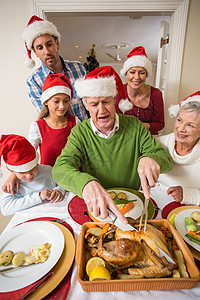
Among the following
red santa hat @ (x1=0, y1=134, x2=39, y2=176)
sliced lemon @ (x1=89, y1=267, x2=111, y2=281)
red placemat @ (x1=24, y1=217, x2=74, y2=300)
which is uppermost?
red santa hat @ (x1=0, y1=134, x2=39, y2=176)

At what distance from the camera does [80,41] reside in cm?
523

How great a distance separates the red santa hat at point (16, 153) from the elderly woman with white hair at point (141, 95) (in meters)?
1.06

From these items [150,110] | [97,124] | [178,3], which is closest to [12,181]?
[97,124]

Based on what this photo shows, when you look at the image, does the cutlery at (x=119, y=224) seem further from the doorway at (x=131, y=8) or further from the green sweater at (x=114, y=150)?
the doorway at (x=131, y=8)

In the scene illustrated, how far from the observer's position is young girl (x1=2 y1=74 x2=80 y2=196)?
5.04ft

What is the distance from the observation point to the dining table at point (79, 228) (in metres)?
0.58

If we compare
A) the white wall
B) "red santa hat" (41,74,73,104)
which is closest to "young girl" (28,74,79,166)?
"red santa hat" (41,74,73,104)

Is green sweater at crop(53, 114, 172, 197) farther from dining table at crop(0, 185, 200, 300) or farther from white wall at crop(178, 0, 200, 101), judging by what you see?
white wall at crop(178, 0, 200, 101)

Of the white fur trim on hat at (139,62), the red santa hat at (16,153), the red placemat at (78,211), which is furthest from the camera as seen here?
the white fur trim on hat at (139,62)

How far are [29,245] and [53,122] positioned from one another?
3.78ft

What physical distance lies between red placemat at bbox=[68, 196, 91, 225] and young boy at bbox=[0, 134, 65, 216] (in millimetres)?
109

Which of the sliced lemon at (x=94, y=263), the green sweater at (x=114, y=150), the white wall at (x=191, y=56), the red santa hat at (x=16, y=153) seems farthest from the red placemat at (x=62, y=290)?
the white wall at (x=191, y=56)

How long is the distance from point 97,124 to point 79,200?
1.81 ft

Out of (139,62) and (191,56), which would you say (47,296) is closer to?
(139,62)
